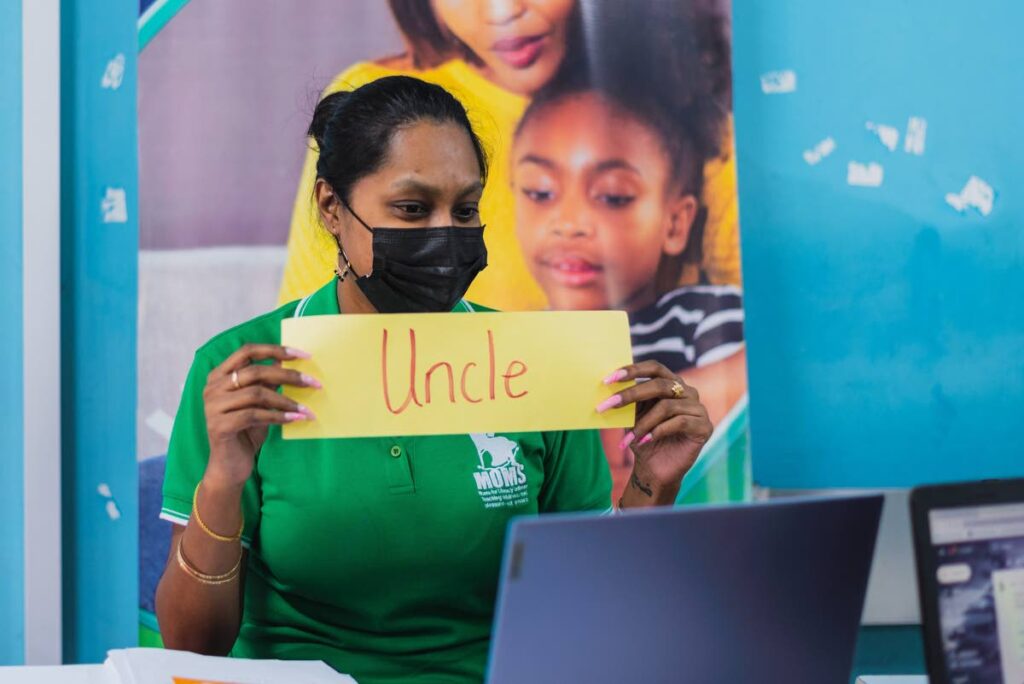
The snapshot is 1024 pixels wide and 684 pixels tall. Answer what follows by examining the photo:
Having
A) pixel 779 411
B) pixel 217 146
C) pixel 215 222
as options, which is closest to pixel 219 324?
pixel 215 222

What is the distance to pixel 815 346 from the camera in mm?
2557

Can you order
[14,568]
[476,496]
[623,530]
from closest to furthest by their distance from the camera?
[623,530] < [476,496] < [14,568]

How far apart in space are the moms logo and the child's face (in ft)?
3.07

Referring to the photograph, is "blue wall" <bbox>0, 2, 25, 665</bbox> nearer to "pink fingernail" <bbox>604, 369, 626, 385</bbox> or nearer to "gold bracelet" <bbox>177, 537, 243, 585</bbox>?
"gold bracelet" <bbox>177, 537, 243, 585</bbox>

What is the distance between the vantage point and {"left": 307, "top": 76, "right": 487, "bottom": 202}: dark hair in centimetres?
157

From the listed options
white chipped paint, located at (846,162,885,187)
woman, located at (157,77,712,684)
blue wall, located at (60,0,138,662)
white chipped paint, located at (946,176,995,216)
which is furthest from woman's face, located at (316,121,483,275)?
white chipped paint, located at (946,176,995,216)

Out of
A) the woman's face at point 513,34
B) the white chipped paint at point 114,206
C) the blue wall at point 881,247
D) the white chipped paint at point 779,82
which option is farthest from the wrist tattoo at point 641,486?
the white chipped paint at point 114,206

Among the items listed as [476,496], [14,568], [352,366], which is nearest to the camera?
[352,366]

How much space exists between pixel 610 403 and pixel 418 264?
13.7 inches

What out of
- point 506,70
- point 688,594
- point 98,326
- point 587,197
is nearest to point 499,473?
point 688,594

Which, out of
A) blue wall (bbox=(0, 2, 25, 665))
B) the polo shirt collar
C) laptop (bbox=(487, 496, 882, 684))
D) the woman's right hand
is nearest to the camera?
laptop (bbox=(487, 496, 882, 684))

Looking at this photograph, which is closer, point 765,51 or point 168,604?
point 168,604

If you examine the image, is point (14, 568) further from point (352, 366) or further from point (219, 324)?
point (352, 366)

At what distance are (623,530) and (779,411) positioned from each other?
1.79 m
